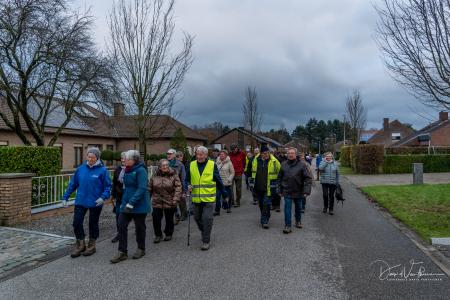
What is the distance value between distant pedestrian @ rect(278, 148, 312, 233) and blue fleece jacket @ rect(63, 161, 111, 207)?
12.0ft

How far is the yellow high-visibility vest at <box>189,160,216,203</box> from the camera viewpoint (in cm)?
672

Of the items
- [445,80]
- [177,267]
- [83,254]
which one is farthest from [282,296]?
[445,80]

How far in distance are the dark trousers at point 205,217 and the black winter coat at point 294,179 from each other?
1983mm

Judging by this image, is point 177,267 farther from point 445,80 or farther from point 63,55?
point 63,55

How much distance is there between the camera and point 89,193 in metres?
6.07

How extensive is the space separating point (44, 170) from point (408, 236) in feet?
30.4

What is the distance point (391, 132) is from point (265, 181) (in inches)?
2997

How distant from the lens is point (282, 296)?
14.1 ft

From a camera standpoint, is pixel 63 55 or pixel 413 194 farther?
pixel 413 194

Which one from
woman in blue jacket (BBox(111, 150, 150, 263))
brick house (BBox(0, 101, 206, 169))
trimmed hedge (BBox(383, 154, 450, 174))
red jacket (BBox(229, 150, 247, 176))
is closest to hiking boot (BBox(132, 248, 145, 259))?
woman in blue jacket (BBox(111, 150, 150, 263))

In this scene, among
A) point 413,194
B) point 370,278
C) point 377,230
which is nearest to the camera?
point 370,278

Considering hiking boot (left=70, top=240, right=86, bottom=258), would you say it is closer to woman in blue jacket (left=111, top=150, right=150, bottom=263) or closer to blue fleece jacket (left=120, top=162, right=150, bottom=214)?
woman in blue jacket (left=111, top=150, right=150, bottom=263)

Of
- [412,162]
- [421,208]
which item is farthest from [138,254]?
[412,162]

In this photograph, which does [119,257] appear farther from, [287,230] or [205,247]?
[287,230]
